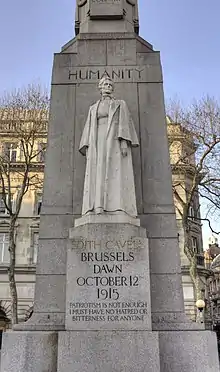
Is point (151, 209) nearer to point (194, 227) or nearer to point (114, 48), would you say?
point (114, 48)

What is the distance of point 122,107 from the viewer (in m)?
8.41

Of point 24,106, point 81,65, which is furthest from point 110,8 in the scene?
point 24,106

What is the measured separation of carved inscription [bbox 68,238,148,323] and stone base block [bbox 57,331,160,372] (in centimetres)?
33

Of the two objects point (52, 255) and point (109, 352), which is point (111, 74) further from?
point (109, 352)

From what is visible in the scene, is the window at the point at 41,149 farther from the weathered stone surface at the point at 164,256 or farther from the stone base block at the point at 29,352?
the stone base block at the point at 29,352

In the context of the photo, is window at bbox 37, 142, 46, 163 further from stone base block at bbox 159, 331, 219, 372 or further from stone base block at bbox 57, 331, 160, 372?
stone base block at bbox 57, 331, 160, 372

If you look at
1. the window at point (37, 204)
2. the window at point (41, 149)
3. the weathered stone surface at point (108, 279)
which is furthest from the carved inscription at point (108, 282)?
the window at point (37, 204)

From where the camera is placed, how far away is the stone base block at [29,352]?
6660 millimetres

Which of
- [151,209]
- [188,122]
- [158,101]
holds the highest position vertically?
[188,122]

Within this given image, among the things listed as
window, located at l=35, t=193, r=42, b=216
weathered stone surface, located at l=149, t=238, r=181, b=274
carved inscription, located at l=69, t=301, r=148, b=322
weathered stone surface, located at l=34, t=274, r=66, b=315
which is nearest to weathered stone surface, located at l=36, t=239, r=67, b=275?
weathered stone surface, located at l=34, t=274, r=66, b=315

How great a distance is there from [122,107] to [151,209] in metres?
2.30

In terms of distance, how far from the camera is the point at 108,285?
684cm

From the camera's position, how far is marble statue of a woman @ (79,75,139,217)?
7.62m

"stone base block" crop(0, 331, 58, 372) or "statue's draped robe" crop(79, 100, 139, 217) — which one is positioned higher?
"statue's draped robe" crop(79, 100, 139, 217)
